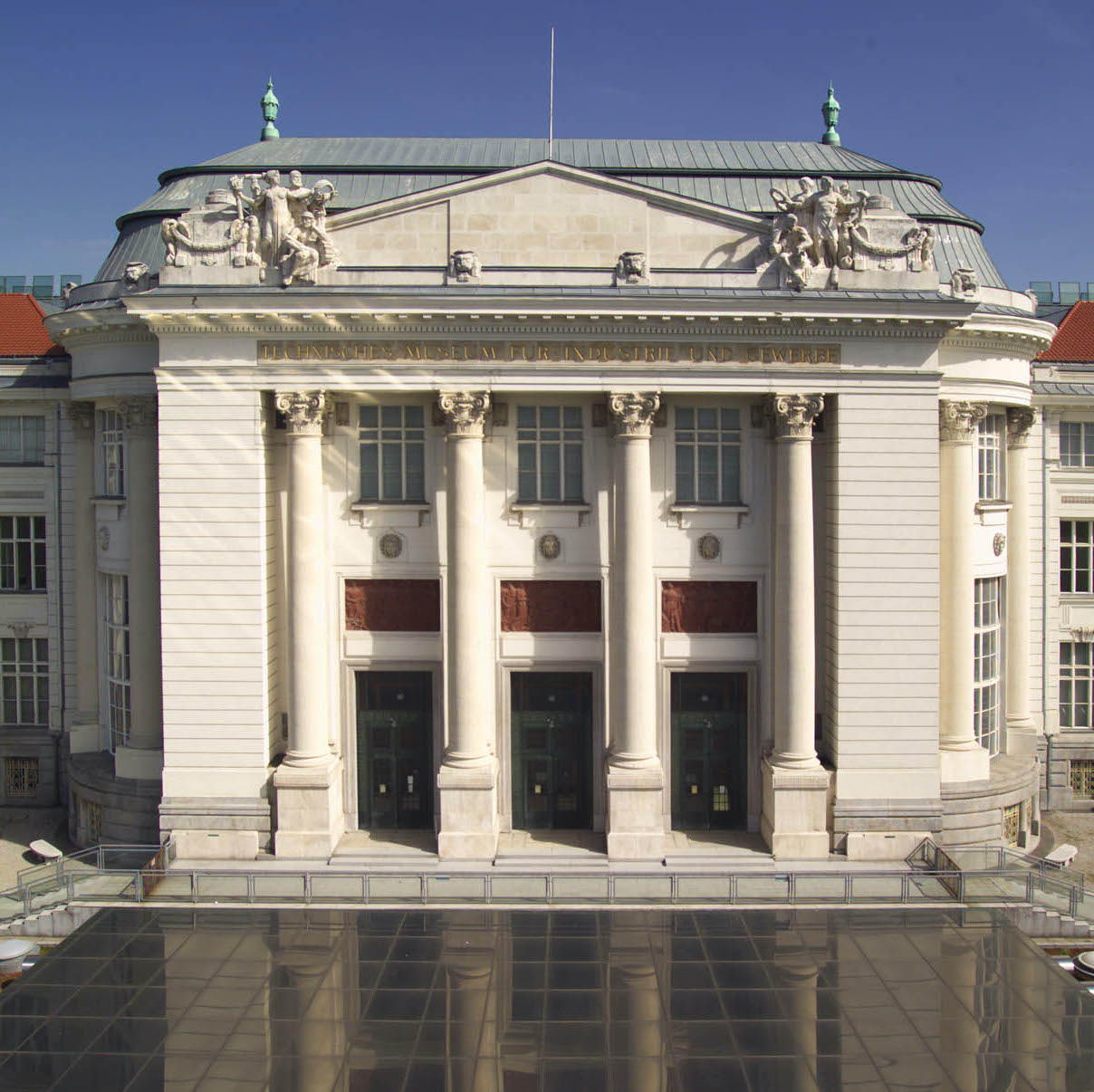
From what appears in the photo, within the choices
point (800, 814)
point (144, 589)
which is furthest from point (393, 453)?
point (800, 814)

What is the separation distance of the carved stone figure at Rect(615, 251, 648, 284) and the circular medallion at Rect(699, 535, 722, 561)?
660cm

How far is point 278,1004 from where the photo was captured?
1966 centimetres

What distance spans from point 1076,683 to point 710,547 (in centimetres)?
1541

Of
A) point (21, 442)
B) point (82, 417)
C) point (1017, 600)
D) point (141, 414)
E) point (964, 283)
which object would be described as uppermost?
point (964, 283)

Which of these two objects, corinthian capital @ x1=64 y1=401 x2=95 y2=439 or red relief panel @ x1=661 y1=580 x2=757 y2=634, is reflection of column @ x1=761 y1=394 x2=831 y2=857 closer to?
red relief panel @ x1=661 y1=580 x2=757 y2=634

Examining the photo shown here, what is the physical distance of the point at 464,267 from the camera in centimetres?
2652

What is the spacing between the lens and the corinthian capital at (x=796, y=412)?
87.9 ft

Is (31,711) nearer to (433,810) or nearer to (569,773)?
(433,810)

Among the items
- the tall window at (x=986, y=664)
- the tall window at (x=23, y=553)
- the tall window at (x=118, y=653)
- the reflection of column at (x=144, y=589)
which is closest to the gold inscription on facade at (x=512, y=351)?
the reflection of column at (x=144, y=589)

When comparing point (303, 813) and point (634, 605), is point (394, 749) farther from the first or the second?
point (634, 605)

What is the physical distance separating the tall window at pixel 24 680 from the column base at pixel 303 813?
12.3 metres

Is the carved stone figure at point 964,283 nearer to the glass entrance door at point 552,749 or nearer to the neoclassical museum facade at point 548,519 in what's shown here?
the neoclassical museum facade at point 548,519

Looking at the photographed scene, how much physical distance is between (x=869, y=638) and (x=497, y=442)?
34.1 feet

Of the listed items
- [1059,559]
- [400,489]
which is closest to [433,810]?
[400,489]
